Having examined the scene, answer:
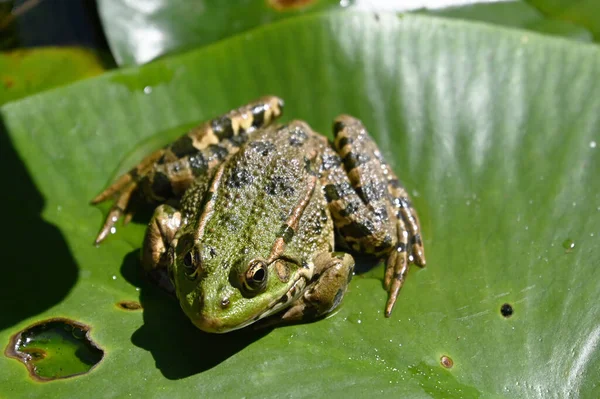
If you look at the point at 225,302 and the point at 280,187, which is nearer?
the point at 225,302

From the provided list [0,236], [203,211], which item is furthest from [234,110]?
[0,236]

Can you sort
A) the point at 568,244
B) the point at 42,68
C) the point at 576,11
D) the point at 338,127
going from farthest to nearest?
the point at 42,68, the point at 576,11, the point at 338,127, the point at 568,244

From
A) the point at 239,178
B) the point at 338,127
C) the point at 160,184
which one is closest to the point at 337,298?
the point at 239,178

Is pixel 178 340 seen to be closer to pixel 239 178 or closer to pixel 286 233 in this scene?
pixel 286 233

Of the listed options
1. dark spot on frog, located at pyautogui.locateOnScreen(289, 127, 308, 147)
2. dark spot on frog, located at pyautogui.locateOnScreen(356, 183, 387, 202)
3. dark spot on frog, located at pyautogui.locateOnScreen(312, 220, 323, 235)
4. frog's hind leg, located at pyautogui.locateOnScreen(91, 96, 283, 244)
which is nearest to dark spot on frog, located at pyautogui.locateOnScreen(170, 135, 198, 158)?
frog's hind leg, located at pyautogui.locateOnScreen(91, 96, 283, 244)

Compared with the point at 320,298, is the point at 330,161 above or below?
above

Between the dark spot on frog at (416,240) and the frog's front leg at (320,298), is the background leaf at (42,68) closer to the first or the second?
the frog's front leg at (320,298)

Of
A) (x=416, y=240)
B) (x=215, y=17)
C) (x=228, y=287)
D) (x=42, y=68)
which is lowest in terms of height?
(x=416, y=240)
